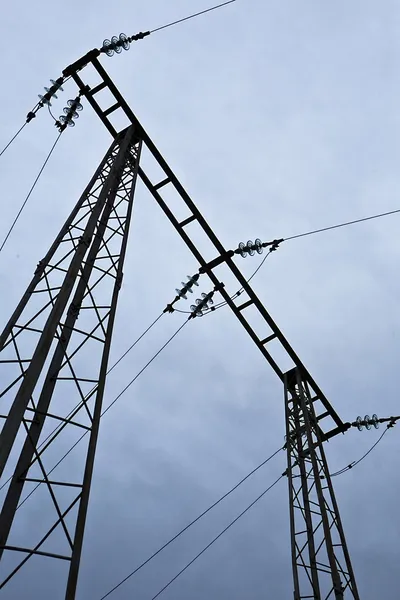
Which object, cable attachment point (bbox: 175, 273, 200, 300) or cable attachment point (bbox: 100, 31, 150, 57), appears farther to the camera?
cable attachment point (bbox: 175, 273, 200, 300)

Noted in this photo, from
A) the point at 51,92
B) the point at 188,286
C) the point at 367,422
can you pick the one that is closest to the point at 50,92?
the point at 51,92

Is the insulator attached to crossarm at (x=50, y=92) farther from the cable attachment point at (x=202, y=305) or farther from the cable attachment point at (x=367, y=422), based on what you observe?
the cable attachment point at (x=367, y=422)

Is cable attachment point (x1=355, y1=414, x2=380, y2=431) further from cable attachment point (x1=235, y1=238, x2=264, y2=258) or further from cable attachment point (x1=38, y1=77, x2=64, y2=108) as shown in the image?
cable attachment point (x1=38, y1=77, x2=64, y2=108)

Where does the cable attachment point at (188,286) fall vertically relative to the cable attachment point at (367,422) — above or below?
above

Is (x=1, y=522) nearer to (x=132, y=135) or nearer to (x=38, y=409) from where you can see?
(x=38, y=409)

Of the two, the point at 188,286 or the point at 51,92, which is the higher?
the point at 51,92

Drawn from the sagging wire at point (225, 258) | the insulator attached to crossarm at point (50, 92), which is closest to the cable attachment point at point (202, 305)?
the sagging wire at point (225, 258)

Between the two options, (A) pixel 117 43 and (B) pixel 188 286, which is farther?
(B) pixel 188 286

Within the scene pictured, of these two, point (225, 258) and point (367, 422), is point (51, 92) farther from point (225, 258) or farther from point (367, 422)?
point (367, 422)

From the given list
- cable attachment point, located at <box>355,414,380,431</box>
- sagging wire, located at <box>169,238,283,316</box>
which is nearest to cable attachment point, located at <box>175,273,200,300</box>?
sagging wire, located at <box>169,238,283,316</box>

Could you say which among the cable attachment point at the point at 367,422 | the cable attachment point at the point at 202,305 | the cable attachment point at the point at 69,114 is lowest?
the cable attachment point at the point at 367,422

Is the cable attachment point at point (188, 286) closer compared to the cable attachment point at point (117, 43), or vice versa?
the cable attachment point at point (117, 43)

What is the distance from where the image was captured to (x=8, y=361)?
7.12 meters

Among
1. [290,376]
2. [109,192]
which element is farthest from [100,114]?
[290,376]
